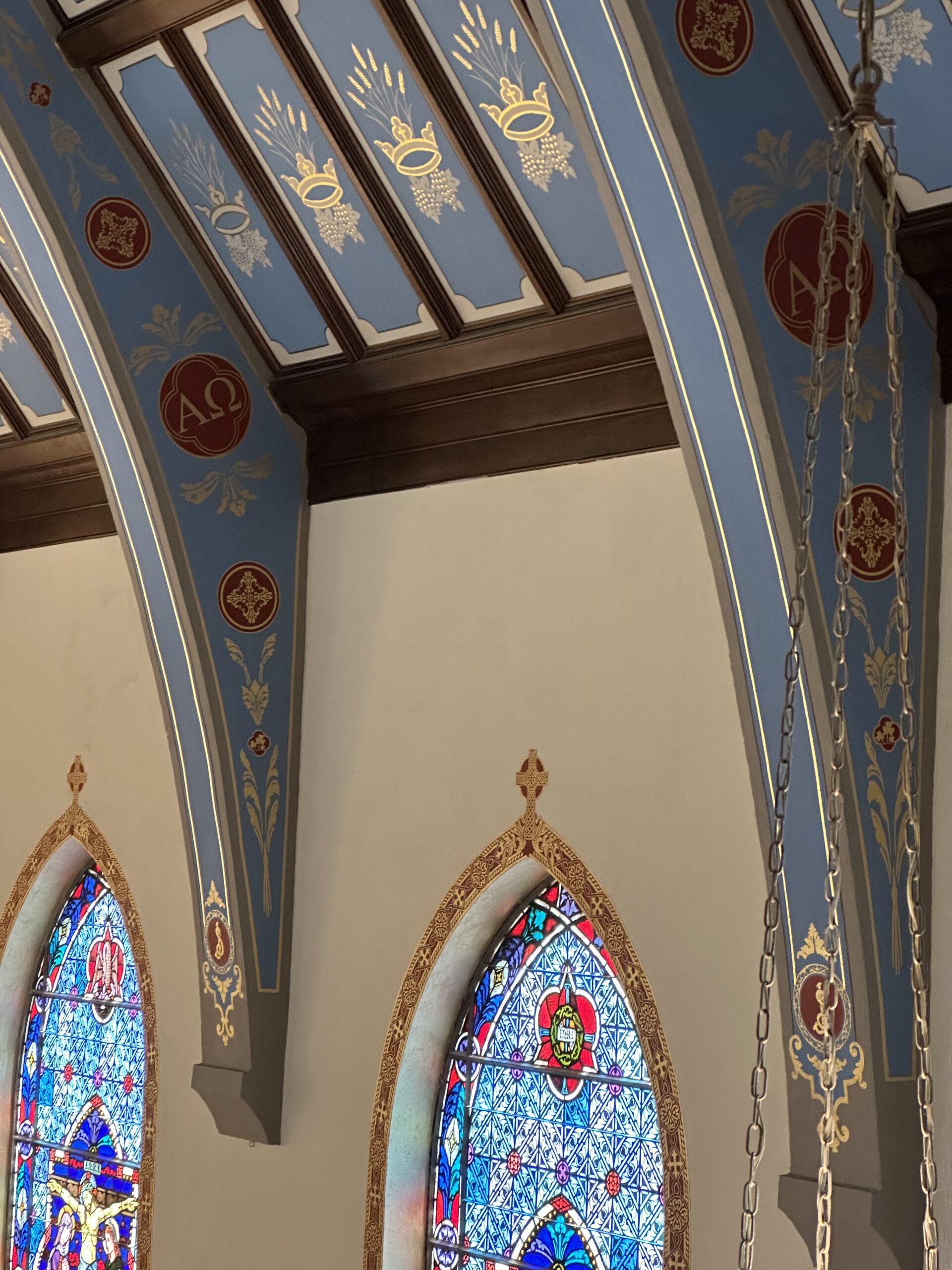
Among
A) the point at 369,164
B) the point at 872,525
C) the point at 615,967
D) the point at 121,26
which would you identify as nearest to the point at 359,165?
the point at 369,164

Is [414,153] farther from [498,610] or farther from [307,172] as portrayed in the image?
[498,610]

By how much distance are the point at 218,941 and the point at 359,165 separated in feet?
9.63

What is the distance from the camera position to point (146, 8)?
4754mm

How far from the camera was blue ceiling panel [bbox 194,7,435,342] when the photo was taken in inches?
189

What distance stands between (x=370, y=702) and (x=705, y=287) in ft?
7.96

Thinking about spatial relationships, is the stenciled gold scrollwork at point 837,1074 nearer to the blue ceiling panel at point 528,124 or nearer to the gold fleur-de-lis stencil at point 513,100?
the blue ceiling panel at point 528,124

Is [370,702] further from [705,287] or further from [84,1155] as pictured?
[84,1155]

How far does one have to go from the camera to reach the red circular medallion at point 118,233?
17.7ft

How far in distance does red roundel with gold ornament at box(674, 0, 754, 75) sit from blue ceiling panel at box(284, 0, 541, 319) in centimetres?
115

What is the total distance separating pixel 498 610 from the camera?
5.25 meters

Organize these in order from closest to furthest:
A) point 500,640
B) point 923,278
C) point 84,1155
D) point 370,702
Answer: point 923,278 < point 500,640 < point 370,702 < point 84,1155

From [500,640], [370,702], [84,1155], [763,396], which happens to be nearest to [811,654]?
[763,396]

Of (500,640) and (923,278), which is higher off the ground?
(923,278)

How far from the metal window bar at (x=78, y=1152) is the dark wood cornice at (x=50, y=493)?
282 cm
